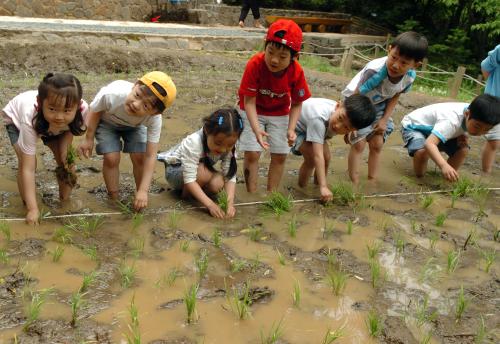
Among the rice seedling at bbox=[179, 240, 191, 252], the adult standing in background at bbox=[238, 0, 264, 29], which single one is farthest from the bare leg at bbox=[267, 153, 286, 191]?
the adult standing in background at bbox=[238, 0, 264, 29]

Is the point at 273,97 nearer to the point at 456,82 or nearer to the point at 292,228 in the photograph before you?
the point at 292,228

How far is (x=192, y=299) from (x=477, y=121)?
284 centimetres

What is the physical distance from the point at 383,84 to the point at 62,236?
2598mm

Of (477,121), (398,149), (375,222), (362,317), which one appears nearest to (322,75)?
(398,149)

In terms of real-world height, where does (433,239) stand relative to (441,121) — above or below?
below

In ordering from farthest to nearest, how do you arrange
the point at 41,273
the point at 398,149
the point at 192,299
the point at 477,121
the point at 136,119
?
the point at 398,149, the point at 477,121, the point at 136,119, the point at 41,273, the point at 192,299

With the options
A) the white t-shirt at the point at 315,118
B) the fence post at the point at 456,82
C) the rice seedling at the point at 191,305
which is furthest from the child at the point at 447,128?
the fence post at the point at 456,82

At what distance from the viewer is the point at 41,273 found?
2.54 meters

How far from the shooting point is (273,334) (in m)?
2.16

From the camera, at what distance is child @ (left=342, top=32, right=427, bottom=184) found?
3900 millimetres

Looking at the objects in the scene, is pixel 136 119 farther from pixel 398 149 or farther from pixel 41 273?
pixel 398 149

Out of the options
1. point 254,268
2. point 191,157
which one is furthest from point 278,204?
point 254,268

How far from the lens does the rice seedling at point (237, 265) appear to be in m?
2.73

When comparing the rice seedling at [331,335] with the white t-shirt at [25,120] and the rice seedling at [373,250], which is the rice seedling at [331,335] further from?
the white t-shirt at [25,120]
